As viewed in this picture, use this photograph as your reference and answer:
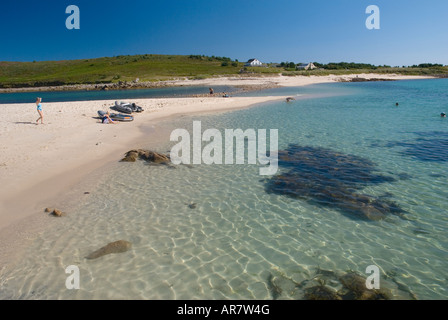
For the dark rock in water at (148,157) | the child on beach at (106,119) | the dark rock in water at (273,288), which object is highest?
the child on beach at (106,119)

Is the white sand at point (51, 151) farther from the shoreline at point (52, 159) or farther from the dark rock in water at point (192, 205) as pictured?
the dark rock in water at point (192, 205)

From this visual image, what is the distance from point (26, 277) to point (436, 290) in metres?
9.60

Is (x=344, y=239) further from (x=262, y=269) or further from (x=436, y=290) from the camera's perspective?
(x=262, y=269)

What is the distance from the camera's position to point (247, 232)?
8.20m

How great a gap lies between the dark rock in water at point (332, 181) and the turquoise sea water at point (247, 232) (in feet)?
0.20

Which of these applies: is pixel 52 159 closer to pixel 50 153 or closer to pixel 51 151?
pixel 50 153

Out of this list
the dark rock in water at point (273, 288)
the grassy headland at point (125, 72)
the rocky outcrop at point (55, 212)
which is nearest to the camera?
the dark rock in water at point (273, 288)

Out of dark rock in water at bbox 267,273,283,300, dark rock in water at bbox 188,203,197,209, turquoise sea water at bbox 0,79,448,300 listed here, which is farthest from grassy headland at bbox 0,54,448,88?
dark rock in water at bbox 267,273,283,300

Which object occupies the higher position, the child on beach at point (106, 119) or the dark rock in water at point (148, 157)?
the child on beach at point (106, 119)

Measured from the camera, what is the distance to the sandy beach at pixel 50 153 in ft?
31.2

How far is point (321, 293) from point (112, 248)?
220 inches

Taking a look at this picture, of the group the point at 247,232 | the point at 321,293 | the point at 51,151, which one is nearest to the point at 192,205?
the point at 247,232

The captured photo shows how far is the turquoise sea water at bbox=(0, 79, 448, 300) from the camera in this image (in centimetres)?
619

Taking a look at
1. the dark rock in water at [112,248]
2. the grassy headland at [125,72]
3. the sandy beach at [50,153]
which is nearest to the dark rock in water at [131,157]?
the sandy beach at [50,153]
